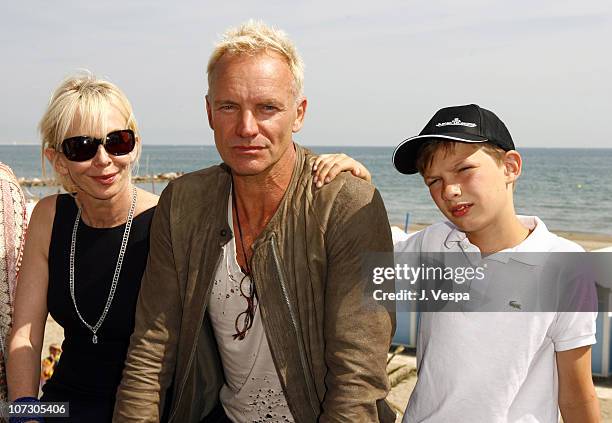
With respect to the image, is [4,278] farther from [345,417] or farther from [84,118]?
[345,417]

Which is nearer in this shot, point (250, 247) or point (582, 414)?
point (582, 414)

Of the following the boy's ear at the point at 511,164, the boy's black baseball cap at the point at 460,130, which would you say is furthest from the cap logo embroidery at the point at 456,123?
the boy's ear at the point at 511,164

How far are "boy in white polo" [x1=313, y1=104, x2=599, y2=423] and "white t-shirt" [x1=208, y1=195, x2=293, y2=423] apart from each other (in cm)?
56

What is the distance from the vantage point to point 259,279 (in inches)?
104

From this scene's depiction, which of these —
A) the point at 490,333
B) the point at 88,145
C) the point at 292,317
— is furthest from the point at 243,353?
the point at 88,145

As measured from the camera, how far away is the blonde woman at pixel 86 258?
3092mm

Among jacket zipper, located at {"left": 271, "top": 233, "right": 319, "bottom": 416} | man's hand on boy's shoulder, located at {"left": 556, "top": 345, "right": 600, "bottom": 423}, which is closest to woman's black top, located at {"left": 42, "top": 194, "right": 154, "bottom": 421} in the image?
jacket zipper, located at {"left": 271, "top": 233, "right": 319, "bottom": 416}

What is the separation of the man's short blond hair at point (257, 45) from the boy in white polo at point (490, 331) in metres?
0.47

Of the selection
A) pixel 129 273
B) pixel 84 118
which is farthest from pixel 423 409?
pixel 84 118

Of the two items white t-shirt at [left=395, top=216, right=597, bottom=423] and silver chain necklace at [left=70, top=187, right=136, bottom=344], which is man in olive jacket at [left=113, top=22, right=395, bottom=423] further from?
silver chain necklace at [left=70, top=187, right=136, bottom=344]

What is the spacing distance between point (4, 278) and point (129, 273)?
2.09ft

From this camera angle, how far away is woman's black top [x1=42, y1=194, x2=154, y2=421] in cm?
312

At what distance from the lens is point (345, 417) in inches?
96.4

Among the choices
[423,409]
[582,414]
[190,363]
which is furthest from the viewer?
[190,363]
